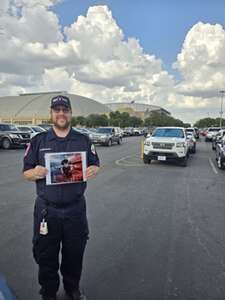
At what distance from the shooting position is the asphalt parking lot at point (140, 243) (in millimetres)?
3566

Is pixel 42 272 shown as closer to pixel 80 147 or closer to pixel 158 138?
pixel 80 147

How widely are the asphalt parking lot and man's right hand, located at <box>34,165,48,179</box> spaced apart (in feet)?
4.53

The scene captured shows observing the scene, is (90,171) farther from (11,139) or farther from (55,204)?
(11,139)

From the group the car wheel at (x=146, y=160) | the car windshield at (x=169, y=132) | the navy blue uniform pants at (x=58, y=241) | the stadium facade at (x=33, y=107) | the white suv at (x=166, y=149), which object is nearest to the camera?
the navy blue uniform pants at (x=58, y=241)

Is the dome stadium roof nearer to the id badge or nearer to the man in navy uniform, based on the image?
the man in navy uniform

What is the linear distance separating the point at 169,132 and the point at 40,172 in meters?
14.2

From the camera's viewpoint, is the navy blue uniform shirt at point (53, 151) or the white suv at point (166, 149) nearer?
the navy blue uniform shirt at point (53, 151)

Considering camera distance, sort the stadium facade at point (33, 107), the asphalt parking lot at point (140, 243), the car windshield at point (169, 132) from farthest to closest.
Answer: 1. the stadium facade at point (33, 107)
2. the car windshield at point (169, 132)
3. the asphalt parking lot at point (140, 243)

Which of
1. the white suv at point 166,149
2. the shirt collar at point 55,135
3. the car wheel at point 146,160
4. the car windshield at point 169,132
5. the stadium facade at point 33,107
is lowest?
the car wheel at point 146,160

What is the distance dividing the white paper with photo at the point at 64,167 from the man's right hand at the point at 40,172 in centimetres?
4

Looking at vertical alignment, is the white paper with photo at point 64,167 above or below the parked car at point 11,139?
above

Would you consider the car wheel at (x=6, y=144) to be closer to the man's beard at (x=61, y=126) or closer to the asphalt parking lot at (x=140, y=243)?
the asphalt parking lot at (x=140, y=243)

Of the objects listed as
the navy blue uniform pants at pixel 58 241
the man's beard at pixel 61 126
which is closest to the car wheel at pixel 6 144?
the navy blue uniform pants at pixel 58 241

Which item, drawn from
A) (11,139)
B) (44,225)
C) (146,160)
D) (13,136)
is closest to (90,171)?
(44,225)
